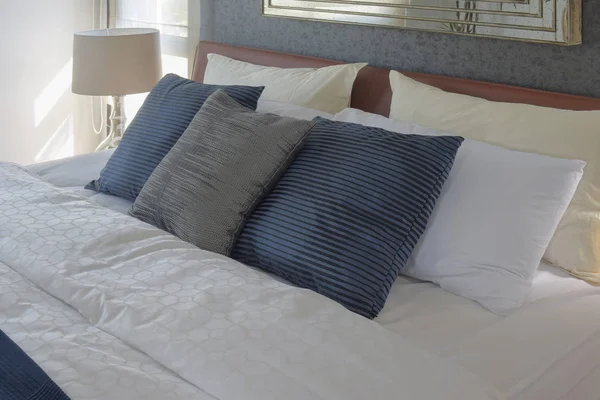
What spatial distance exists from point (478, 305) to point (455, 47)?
3.29 feet

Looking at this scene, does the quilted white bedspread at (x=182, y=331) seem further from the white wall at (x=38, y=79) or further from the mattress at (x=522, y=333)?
the white wall at (x=38, y=79)

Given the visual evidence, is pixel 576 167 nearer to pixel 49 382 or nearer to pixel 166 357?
pixel 166 357

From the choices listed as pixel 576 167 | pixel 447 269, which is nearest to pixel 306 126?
pixel 447 269

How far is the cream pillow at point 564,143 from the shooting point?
2.02 m

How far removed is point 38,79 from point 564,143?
3.01 meters

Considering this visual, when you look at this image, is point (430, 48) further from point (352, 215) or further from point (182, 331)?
point (182, 331)

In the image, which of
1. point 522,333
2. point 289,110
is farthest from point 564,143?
point 289,110

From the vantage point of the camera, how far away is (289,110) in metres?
2.56

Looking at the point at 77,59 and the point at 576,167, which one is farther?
the point at 77,59

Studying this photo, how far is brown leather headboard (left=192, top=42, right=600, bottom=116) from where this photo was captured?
2217 millimetres

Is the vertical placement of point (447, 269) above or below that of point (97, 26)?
below

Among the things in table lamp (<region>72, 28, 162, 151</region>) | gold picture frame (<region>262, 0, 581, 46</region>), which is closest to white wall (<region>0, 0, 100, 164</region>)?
table lamp (<region>72, 28, 162, 151</region>)

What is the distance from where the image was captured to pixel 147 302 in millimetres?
1663

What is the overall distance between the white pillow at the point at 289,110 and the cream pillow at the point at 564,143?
0.48m
